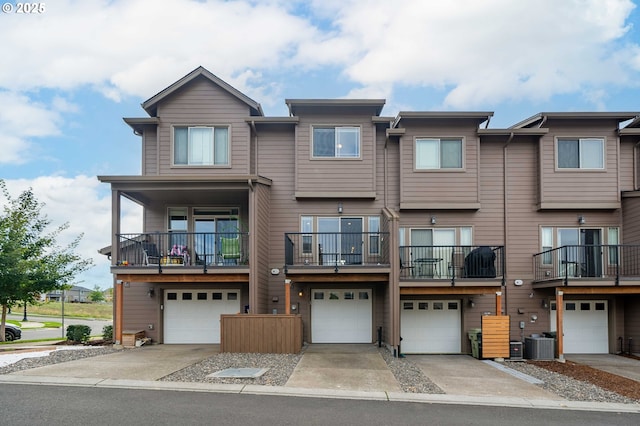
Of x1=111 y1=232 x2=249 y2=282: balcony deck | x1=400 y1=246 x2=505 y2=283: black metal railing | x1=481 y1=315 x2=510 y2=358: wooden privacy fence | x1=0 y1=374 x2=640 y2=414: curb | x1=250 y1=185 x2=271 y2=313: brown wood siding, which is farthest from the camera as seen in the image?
x1=400 y1=246 x2=505 y2=283: black metal railing

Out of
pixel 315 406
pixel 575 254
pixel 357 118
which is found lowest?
pixel 315 406

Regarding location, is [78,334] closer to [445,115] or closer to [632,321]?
[445,115]

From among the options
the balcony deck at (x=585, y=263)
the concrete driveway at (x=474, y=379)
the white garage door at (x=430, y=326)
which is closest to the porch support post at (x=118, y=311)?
the concrete driveway at (x=474, y=379)

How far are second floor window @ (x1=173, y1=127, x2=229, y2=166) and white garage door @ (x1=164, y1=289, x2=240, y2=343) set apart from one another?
414cm

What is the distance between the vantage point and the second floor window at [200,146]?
1524cm

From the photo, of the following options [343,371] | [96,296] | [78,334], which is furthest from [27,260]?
[96,296]

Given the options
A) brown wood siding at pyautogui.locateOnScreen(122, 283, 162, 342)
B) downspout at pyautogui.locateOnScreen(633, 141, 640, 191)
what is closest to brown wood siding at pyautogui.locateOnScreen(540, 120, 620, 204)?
downspout at pyautogui.locateOnScreen(633, 141, 640, 191)

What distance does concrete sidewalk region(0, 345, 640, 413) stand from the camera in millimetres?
8047

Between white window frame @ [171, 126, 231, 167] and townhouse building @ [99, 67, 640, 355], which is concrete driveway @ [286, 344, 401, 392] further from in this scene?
white window frame @ [171, 126, 231, 167]

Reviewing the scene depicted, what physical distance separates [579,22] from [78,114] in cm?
2166

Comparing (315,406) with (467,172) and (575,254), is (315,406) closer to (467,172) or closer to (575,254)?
(467,172)

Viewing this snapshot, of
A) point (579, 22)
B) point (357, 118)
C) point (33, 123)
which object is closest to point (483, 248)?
point (357, 118)

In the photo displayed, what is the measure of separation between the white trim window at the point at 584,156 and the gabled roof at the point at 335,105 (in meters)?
6.13

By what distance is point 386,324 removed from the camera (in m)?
14.2
